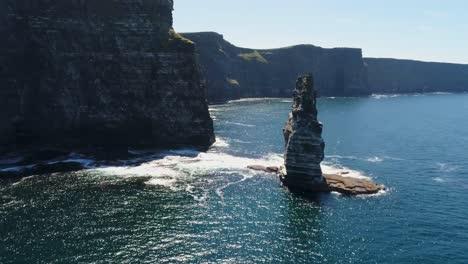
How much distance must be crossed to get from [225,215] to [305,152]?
966 inches

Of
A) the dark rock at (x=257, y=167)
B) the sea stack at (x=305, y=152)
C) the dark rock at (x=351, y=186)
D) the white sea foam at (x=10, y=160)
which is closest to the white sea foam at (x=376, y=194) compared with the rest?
the dark rock at (x=351, y=186)

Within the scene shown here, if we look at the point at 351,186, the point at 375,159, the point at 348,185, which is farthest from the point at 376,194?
the point at 375,159

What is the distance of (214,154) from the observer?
4855 inches

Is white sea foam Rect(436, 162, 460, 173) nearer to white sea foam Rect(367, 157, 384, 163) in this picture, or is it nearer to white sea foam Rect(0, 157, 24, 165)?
white sea foam Rect(367, 157, 384, 163)

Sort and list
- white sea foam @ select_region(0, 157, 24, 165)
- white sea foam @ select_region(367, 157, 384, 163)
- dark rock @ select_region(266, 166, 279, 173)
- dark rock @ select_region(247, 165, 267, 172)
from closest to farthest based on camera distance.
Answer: dark rock @ select_region(266, 166, 279, 173) < white sea foam @ select_region(0, 157, 24, 165) < dark rock @ select_region(247, 165, 267, 172) < white sea foam @ select_region(367, 157, 384, 163)

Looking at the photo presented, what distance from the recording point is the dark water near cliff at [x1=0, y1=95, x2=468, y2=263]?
62594mm

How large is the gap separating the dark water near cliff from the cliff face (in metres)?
12.3

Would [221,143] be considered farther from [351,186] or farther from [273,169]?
[351,186]

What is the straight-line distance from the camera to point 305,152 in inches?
3600

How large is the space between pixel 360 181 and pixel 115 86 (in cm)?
7297

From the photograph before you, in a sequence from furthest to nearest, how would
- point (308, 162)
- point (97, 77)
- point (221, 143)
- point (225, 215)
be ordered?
point (221, 143) → point (97, 77) → point (308, 162) → point (225, 215)

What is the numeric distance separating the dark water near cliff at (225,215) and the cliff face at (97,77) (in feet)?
40.3

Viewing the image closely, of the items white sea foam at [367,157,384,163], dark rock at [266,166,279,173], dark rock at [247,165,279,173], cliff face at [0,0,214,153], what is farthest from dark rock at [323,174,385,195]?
cliff face at [0,0,214,153]

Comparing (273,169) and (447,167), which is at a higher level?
(273,169)
